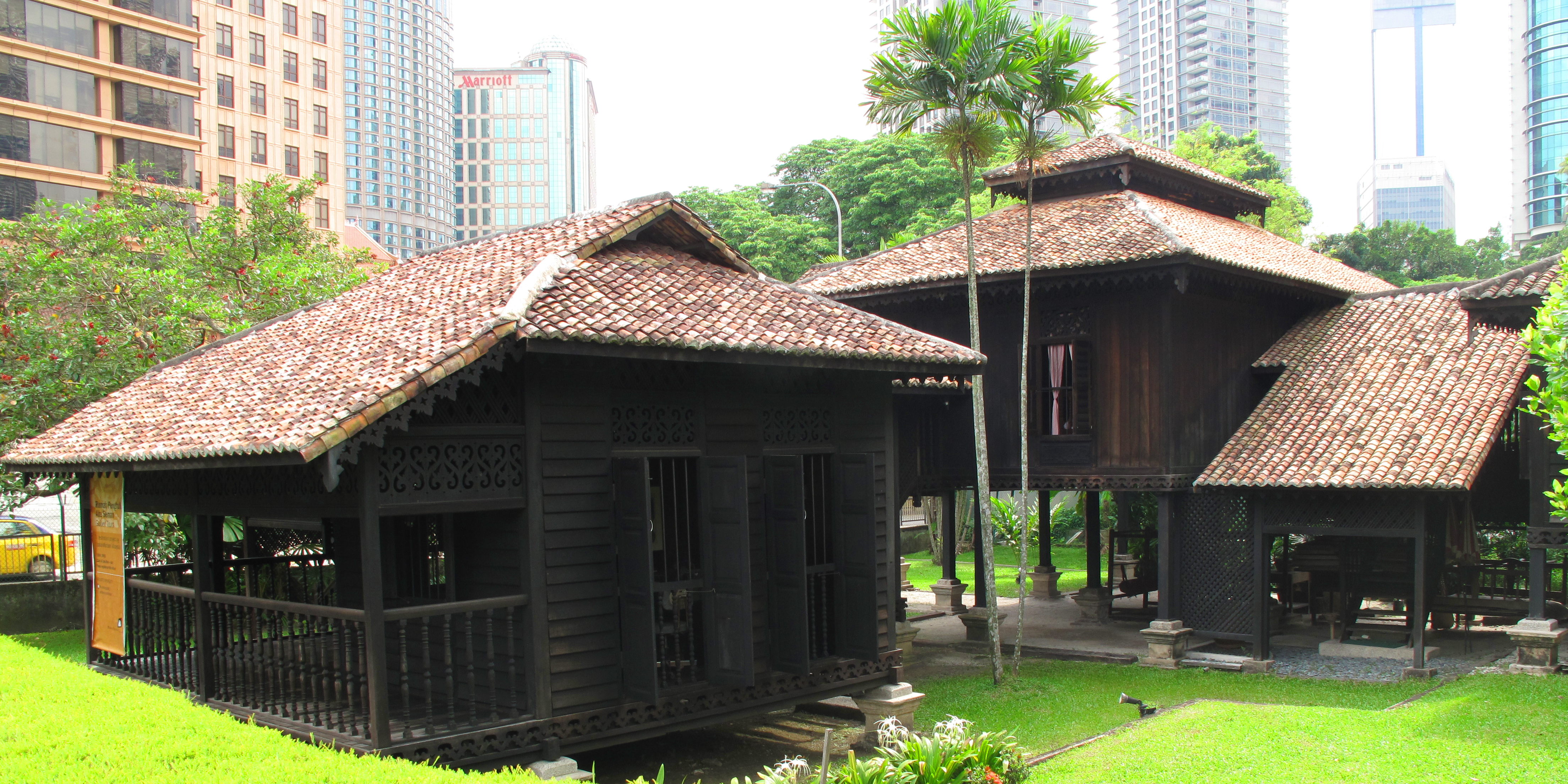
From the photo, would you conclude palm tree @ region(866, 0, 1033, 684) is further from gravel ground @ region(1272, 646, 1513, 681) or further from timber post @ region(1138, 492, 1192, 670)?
gravel ground @ region(1272, 646, 1513, 681)

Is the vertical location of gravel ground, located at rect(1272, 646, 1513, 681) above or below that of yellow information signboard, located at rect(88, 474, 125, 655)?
below

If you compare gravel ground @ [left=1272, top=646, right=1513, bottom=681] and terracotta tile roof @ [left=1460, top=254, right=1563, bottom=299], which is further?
gravel ground @ [left=1272, top=646, right=1513, bottom=681]

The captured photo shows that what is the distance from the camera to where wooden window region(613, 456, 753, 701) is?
9.36m

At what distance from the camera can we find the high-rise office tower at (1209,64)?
128 meters

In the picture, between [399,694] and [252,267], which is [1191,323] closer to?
[399,694]

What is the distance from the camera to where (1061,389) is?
16.9 meters

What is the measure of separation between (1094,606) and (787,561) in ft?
→ 38.6

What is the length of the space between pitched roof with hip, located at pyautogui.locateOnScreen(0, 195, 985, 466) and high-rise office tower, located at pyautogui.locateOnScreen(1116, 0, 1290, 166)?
125 meters

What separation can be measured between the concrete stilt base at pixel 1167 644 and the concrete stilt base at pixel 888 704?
550 cm

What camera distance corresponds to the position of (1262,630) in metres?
15.3

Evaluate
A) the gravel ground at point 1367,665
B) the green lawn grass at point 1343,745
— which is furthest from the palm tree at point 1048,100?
the green lawn grass at point 1343,745

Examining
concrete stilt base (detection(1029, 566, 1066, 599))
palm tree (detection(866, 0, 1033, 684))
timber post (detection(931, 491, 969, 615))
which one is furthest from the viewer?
concrete stilt base (detection(1029, 566, 1066, 599))

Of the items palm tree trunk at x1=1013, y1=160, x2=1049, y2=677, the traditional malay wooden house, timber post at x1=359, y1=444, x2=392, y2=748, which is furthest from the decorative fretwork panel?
timber post at x1=359, y1=444, x2=392, y2=748

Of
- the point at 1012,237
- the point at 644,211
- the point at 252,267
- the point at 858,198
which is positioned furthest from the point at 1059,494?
Answer: the point at 644,211
